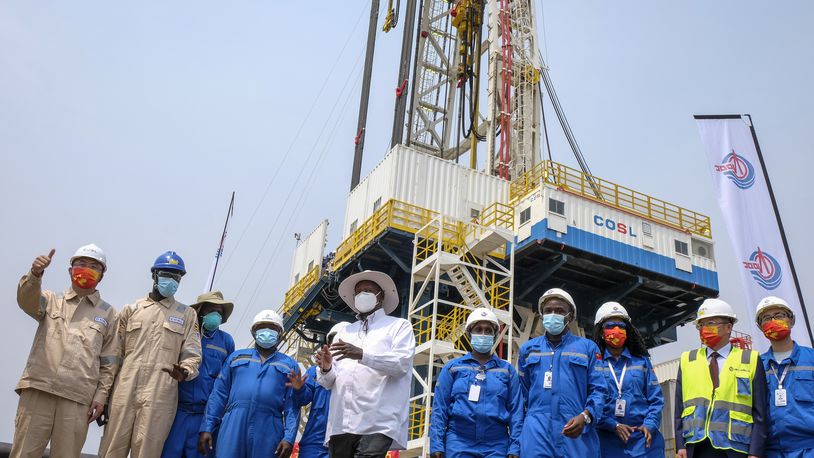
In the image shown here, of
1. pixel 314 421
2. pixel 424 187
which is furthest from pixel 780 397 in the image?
pixel 424 187

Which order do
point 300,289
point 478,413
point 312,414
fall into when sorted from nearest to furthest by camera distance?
point 478,413
point 312,414
point 300,289

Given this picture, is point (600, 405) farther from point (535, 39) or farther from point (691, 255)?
point (535, 39)

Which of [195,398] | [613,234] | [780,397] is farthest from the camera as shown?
[613,234]

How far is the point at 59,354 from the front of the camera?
6.21 metres

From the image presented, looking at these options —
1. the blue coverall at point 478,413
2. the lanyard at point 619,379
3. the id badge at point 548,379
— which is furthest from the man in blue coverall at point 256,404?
the lanyard at point 619,379

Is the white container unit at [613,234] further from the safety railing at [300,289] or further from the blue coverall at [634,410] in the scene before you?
the blue coverall at [634,410]

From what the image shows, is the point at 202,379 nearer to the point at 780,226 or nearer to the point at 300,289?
the point at 780,226

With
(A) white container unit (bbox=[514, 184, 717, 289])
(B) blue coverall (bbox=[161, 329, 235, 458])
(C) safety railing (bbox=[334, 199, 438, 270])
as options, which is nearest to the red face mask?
(B) blue coverall (bbox=[161, 329, 235, 458])

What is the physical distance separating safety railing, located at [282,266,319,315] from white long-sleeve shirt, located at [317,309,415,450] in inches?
834

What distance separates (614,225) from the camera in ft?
77.4

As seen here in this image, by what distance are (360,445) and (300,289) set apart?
2332 centimetres

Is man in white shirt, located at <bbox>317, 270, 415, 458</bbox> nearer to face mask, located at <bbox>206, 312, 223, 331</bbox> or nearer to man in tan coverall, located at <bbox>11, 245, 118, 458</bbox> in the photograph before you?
face mask, located at <bbox>206, 312, 223, 331</bbox>

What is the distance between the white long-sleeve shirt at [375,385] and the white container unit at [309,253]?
855 inches

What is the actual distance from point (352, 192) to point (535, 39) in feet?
32.5
